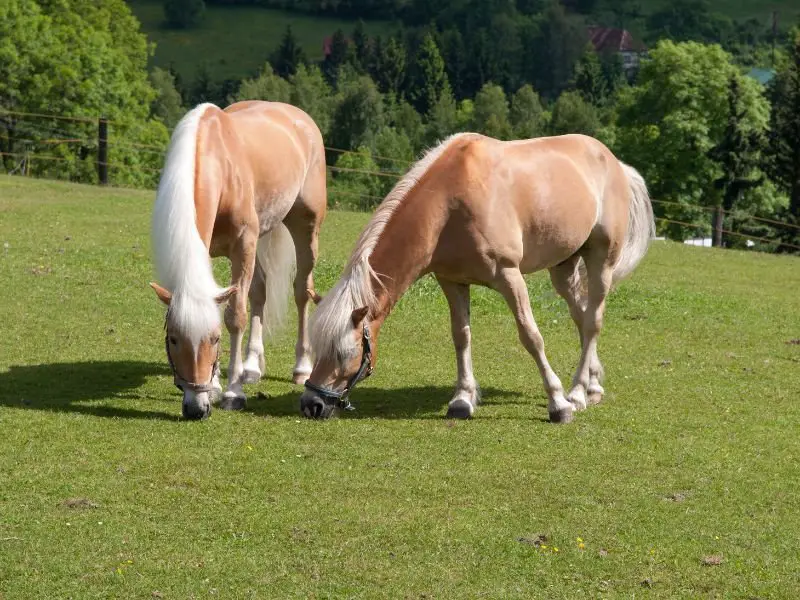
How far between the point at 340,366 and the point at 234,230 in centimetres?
173

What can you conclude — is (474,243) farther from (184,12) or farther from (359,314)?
(184,12)

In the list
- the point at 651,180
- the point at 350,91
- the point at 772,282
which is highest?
the point at 772,282

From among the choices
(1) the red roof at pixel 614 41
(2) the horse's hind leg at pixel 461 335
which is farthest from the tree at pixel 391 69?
(2) the horse's hind leg at pixel 461 335

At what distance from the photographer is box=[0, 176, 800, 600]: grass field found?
6391mm

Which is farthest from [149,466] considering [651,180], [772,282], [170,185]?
[651,180]

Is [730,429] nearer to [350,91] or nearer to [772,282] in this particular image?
[772,282]

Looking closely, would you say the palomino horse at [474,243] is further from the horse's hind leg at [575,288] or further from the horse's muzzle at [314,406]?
the horse's hind leg at [575,288]

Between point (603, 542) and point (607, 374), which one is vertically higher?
point (603, 542)

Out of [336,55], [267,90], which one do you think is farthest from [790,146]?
[336,55]

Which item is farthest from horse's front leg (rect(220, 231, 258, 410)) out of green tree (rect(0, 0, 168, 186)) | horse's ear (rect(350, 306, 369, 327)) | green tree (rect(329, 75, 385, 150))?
green tree (rect(329, 75, 385, 150))

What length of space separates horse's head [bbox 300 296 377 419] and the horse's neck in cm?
28

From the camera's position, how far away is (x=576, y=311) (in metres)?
11.1

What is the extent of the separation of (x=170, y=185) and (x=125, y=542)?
338cm

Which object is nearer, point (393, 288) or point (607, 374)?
point (393, 288)
